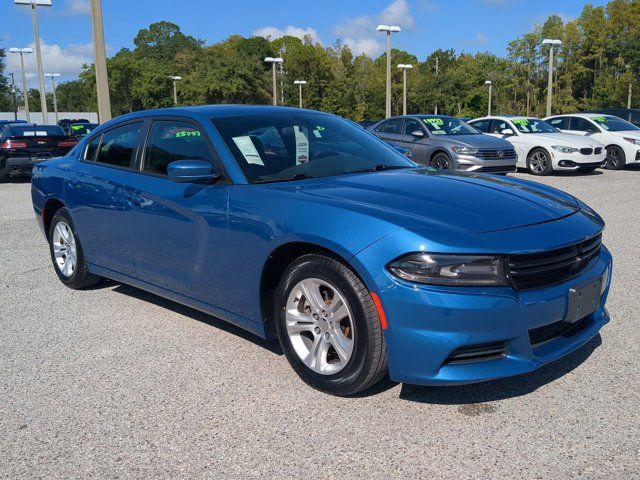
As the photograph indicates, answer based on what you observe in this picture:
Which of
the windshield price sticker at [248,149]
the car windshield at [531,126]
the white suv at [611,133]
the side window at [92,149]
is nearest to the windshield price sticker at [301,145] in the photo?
the windshield price sticker at [248,149]

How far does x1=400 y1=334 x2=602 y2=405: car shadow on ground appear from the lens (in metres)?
3.26

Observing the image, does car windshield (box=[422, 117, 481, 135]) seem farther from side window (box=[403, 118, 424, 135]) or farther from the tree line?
the tree line

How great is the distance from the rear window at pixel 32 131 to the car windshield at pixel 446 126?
9.59 m

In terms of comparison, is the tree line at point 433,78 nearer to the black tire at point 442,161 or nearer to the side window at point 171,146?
the black tire at point 442,161

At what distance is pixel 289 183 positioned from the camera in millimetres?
3748

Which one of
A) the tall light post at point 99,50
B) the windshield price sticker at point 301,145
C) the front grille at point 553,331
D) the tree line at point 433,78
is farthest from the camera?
the tree line at point 433,78

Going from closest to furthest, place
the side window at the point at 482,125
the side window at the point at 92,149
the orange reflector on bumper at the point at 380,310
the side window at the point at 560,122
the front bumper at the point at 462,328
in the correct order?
the front bumper at the point at 462,328 < the orange reflector on bumper at the point at 380,310 < the side window at the point at 92,149 < the side window at the point at 482,125 < the side window at the point at 560,122

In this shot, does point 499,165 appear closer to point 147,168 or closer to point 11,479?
point 147,168

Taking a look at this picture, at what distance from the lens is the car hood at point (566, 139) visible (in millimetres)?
14969

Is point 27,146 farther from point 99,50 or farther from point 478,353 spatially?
point 478,353

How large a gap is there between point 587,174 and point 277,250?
14.2 m

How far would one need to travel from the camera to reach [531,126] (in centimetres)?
1630

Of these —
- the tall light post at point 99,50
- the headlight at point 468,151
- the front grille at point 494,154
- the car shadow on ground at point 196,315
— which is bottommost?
the car shadow on ground at point 196,315

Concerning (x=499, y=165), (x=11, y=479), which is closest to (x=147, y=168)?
(x=11, y=479)
